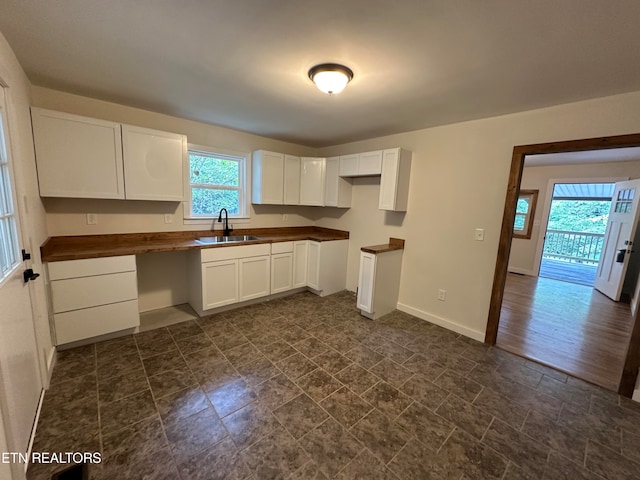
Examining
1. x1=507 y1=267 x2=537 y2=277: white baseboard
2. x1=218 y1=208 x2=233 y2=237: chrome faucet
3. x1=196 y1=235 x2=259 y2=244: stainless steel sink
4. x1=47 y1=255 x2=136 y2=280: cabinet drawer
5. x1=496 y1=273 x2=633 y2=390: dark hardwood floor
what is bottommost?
x1=496 y1=273 x2=633 y2=390: dark hardwood floor

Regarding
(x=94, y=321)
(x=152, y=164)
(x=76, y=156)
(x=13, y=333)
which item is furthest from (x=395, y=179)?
(x=94, y=321)

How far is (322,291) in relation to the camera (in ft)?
13.0

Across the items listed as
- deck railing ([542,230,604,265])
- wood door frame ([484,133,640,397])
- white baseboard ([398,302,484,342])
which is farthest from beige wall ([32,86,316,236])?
deck railing ([542,230,604,265])

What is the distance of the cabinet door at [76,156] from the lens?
86.8 inches

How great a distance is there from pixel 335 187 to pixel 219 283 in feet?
6.95

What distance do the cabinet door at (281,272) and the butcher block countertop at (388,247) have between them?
1116 mm

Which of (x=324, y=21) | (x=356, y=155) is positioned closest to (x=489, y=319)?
(x=356, y=155)

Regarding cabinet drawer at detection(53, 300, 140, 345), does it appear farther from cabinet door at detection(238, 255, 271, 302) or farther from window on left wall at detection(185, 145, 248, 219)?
window on left wall at detection(185, 145, 248, 219)

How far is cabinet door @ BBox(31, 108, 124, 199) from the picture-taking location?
2205 mm

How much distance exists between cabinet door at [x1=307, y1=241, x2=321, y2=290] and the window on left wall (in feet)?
3.68

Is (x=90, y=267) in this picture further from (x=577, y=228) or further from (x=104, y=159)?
(x=577, y=228)

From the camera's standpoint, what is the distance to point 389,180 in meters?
3.22

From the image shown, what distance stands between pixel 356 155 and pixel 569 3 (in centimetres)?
256

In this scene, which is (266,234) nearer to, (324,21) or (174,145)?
(174,145)
